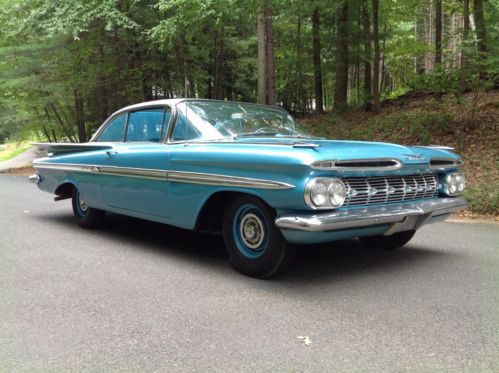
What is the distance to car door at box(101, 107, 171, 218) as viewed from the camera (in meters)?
5.05

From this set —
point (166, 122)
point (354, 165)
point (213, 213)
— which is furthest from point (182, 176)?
point (354, 165)

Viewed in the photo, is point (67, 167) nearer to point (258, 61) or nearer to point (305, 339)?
point (305, 339)

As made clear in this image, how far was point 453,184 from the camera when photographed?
4871 millimetres

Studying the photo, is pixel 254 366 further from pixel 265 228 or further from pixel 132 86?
pixel 132 86

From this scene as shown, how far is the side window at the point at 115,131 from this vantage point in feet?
20.3

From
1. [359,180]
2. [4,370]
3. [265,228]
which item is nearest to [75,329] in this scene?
[4,370]

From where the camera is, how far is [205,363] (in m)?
2.81

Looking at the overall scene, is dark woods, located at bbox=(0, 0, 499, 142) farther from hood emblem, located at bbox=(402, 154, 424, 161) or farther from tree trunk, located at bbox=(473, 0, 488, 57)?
hood emblem, located at bbox=(402, 154, 424, 161)

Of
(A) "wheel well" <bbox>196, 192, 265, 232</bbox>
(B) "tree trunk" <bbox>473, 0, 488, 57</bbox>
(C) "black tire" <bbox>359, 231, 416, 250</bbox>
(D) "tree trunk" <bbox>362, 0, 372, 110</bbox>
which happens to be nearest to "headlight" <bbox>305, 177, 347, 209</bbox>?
(A) "wheel well" <bbox>196, 192, 265, 232</bbox>

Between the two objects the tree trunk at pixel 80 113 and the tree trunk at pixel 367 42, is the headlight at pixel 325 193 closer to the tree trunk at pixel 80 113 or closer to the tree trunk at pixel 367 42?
the tree trunk at pixel 367 42

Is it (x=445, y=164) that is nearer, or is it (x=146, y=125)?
(x=445, y=164)

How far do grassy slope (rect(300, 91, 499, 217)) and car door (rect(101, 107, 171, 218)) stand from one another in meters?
5.13

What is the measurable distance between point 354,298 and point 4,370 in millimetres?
2434

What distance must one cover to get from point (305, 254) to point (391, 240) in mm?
963
